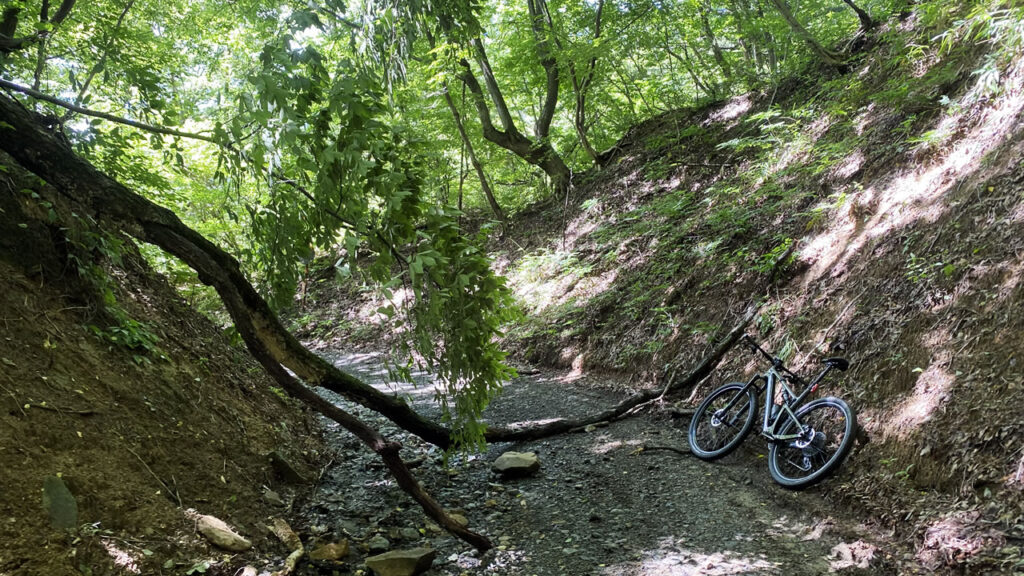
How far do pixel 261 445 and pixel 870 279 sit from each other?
19.5ft

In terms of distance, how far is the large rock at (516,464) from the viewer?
17.4 ft

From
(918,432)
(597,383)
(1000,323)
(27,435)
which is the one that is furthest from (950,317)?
(27,435)

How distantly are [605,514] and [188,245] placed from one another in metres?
3.60

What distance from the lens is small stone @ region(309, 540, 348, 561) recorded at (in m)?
3.64

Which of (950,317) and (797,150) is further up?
(797,150)

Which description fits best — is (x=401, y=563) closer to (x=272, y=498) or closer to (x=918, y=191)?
(x=272, y=498)

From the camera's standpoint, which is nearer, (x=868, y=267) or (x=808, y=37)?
(x=868, y=267)

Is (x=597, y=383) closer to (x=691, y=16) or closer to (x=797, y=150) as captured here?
(x=797, y=150)

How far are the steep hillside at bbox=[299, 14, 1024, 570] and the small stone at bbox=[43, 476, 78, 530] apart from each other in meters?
2.62

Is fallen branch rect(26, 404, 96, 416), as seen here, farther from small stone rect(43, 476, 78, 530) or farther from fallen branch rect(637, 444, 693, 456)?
fallen branch rect(637, 444, 693, 456)

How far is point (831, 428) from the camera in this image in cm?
462

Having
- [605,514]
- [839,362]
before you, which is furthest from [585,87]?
[605,514]

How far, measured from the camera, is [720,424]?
5.57 metres

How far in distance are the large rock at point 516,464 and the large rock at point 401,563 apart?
1.73 m
